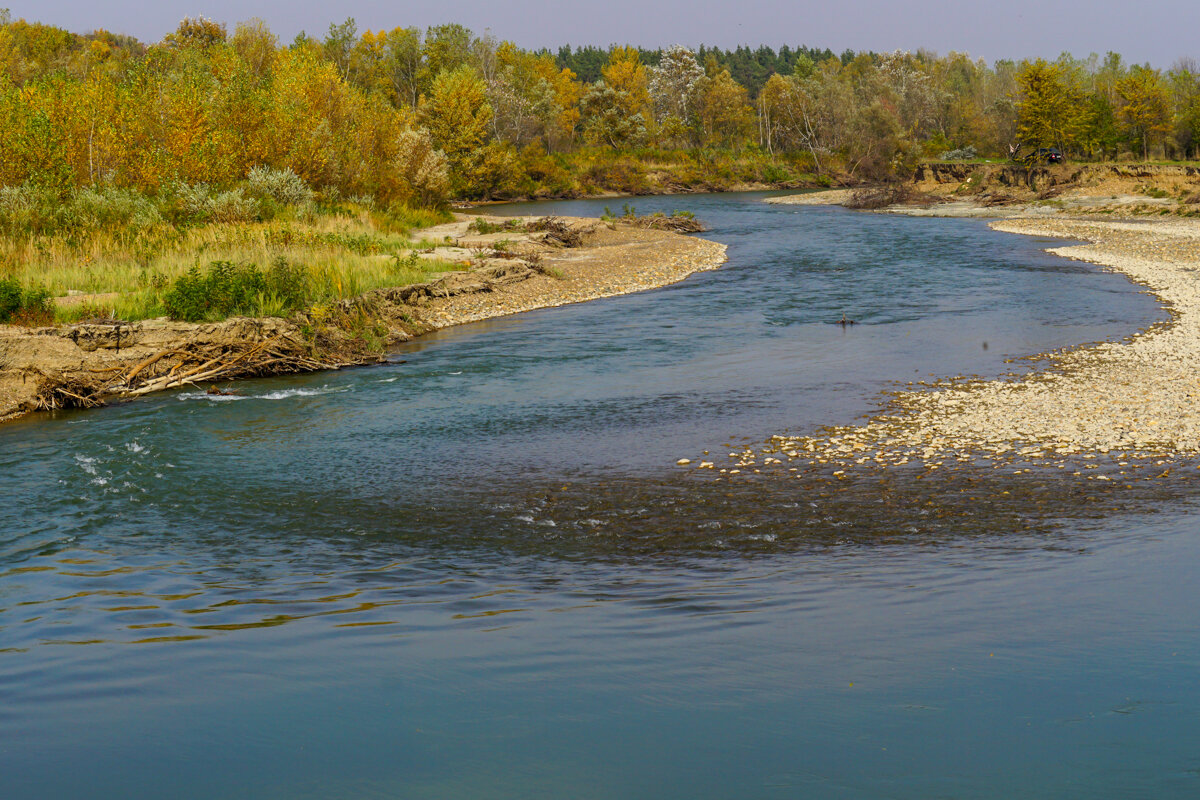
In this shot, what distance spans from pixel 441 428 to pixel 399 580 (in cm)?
746

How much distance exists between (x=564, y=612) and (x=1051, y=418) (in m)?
10.6

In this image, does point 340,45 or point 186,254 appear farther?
point 340,45

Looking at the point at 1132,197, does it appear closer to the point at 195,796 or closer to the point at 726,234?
the point at 726,234

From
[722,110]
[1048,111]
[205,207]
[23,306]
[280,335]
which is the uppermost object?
[722,110]

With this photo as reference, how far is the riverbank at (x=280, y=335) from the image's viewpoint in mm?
20188

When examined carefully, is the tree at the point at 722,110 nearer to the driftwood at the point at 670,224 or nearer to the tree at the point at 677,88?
the tree at the point at 677,88

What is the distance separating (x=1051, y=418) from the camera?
15.9m

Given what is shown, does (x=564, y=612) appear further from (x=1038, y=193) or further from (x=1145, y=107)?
(x=1145, y=107)

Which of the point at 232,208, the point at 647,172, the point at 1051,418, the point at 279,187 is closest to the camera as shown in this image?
the point at 1051,418

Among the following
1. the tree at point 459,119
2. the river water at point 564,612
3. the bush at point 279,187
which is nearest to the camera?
the river water at point 564,612

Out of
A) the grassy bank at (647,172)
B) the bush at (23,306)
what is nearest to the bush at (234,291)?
the bush at (23,306)

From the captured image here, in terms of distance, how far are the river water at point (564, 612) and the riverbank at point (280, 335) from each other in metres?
1.67

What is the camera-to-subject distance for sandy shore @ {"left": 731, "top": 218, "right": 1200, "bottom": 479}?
46.7 ft

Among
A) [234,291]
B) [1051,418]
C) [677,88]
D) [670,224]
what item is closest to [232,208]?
[234,291]
